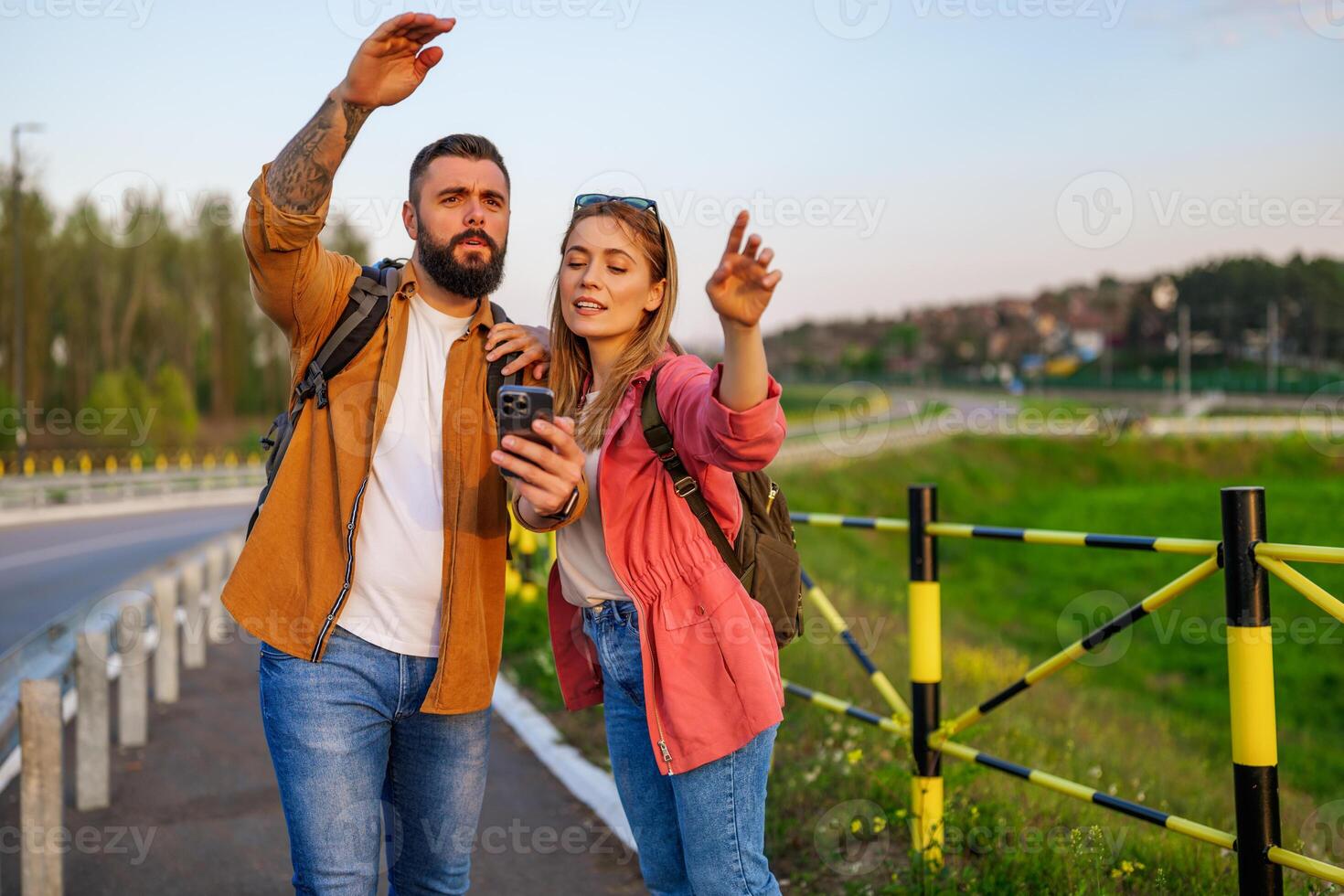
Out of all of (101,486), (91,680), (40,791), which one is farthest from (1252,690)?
(101,486)

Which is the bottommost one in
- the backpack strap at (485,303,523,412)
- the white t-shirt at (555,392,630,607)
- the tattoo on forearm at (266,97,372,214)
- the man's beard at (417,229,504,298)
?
the white t-shirt at (555,392,630,607)

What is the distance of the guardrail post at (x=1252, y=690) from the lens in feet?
10.8

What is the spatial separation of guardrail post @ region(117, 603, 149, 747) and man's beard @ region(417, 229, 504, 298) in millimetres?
4843

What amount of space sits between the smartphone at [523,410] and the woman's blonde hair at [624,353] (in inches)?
9.9

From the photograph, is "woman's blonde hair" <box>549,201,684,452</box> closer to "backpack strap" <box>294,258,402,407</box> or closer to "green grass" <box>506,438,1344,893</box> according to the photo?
"backpack strap" <box>294,258,402,407</box>

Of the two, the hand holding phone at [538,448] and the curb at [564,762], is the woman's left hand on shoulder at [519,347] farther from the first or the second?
the curb at [564,762]

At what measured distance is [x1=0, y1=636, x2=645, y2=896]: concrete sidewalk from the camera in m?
5.03

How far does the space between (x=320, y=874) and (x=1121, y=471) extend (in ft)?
170

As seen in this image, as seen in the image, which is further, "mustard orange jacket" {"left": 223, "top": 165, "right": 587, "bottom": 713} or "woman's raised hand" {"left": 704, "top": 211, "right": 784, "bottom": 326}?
"mustard orange jacket" {"left": 223, "top": 165, "right": 587, "bottom": 713}

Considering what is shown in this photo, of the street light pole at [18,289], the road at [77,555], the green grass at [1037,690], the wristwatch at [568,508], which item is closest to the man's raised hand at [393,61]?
the wristwatch at [568,508]

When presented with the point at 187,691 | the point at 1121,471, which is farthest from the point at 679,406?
the point at 1121,471

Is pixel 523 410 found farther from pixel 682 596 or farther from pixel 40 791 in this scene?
pixel 40 791

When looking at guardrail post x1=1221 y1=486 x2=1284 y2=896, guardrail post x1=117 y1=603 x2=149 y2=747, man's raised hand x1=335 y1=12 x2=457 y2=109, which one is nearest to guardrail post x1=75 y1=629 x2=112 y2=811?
guardrail post x1=117 y1=603 x2=149 y2=747

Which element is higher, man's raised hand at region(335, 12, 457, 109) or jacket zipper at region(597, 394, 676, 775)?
man's raised hand at region(335, 12, 457, 109)
